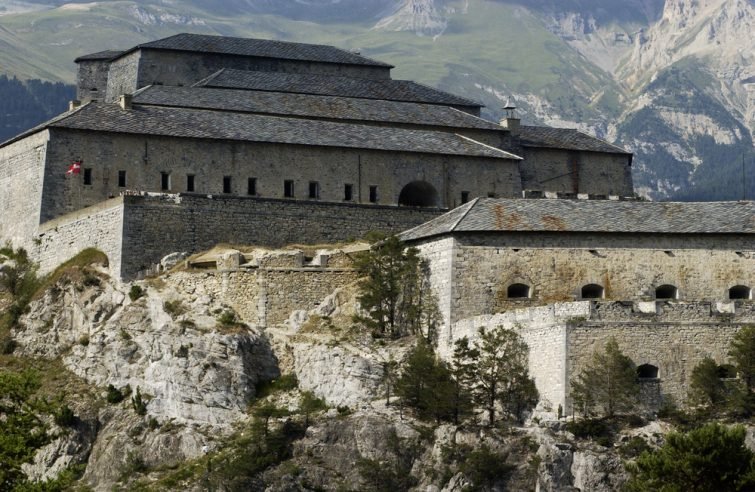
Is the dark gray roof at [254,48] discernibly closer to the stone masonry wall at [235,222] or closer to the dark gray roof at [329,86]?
the dark gray roof at [329,86]

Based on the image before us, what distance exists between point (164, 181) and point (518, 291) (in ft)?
69.8

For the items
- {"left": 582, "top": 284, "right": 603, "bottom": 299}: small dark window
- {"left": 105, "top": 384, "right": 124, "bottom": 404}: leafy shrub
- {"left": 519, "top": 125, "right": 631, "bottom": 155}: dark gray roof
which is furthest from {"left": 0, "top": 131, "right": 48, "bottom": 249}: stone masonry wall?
{"left": 582, "top": 284, "right": 603, "bottom": 299}: small dark window

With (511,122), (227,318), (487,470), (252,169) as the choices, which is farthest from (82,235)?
(511,122)

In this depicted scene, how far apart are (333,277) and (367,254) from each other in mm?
1959

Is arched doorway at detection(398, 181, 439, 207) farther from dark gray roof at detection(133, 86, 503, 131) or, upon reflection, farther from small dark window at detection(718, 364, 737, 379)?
small dark window at detection(718, 364, 737, 379)

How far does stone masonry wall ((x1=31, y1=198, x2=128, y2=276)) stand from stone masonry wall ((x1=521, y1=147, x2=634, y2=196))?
25.9 metres

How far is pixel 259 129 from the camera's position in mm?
92938

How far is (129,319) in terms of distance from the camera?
82.2 metres

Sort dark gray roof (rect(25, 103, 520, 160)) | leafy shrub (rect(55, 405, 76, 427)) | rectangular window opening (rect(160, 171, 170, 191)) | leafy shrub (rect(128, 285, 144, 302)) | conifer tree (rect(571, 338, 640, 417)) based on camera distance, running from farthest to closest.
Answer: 1. dark gray roof (rect(25, 103, 520, 160))
2. rectangular window opening (rect(160, 171, 170, 191))
3. leafy shrub (rect(128, 285, 144, 302))
4. leafy shrub (rect(55, 405, 76, 427))
5. conifer tree (rect(571, 338, 640, 417))

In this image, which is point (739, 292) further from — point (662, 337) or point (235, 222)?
point (235, 222)

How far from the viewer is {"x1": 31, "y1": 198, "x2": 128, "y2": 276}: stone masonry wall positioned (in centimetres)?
8519

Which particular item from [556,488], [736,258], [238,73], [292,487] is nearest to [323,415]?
[292,487]

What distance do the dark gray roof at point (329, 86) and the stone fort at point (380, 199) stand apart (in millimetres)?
185

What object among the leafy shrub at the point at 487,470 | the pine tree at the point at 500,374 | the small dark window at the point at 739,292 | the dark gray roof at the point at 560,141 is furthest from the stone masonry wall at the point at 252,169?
the leafy shrub at the point at 487,470
